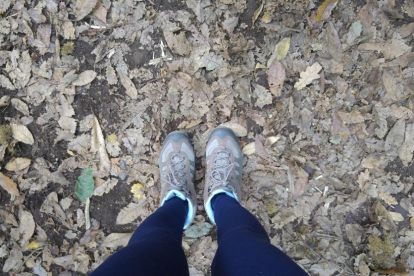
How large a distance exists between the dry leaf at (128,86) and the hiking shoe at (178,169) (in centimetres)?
44

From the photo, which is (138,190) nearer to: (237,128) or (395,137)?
(237,128)

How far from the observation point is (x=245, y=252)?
4.80ft

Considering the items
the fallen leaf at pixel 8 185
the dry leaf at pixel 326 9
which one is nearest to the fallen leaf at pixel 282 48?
the dry leaf at pixel 326 9

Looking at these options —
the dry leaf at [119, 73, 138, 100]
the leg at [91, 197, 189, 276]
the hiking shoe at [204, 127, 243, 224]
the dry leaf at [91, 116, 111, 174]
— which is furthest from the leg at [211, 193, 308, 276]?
the dry leaf at [119, 73, 138, 100]

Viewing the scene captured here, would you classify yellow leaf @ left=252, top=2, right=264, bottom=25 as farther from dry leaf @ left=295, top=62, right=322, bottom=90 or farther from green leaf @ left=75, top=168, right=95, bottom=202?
green leaf @ left=75, top=168, right=95, bottom=202

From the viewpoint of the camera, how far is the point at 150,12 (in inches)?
92.4

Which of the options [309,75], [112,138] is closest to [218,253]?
[112,138]

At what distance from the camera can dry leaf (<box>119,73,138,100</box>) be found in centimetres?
237

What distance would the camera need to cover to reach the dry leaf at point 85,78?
7.77 feet

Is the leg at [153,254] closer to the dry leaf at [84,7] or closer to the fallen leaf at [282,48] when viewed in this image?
the fallen leaf at [282,48]

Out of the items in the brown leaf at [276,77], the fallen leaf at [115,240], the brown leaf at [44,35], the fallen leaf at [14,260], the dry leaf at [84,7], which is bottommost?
the fallen leaf at [14,260]

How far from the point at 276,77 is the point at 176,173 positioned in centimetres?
109

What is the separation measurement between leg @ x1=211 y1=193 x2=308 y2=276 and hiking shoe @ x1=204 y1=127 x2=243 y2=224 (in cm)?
35

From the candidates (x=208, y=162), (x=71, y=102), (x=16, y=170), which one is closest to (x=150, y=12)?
(x=71, y=102)
